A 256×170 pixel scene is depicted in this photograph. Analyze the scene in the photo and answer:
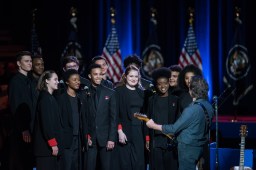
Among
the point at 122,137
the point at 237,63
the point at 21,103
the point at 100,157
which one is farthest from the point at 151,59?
the point at 21,103

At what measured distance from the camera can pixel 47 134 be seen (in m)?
6.61

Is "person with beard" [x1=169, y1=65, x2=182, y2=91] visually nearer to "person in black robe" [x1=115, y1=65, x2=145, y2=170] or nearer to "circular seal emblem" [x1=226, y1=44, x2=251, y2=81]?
"person in black robe" [x1=115, y1=65, x2=145, y2=170]

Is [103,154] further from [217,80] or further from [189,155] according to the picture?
[217,80]

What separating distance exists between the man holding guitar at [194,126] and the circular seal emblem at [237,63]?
21.1ft

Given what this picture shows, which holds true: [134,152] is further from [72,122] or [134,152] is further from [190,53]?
[190,53]

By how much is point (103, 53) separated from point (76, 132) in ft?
19.4

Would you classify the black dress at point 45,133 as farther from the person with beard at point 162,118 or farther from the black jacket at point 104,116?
the person with beard at point 162,118

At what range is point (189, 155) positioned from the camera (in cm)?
570

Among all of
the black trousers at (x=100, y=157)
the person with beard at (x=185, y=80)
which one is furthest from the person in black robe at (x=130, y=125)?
the person with beard at (x=185, y=80)

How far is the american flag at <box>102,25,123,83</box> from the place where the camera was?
12.5 meters

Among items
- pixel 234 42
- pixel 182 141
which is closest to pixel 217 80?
pixel 234 42

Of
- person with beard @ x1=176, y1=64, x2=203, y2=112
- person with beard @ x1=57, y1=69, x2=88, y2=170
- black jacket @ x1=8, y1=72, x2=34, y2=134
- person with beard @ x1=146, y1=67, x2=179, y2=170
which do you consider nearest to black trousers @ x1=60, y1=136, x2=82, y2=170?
person with beard @ x1=57, y1=69, x2=88, y2=170

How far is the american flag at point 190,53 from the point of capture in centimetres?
1205

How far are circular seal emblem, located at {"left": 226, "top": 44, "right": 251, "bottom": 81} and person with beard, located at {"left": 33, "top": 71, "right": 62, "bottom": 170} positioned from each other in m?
6.22
